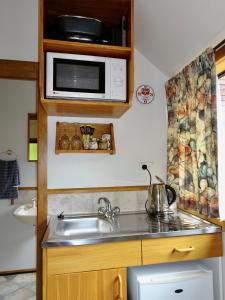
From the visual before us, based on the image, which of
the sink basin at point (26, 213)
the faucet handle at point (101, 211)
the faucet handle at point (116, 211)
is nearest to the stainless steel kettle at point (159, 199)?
the faucet handle at point (116, 211)

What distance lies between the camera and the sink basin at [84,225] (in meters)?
1.77

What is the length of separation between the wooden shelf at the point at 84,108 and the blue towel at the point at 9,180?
908mm

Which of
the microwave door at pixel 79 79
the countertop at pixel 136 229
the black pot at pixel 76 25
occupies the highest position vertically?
the black pot at pixel 76 25

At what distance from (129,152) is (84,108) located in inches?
23.2

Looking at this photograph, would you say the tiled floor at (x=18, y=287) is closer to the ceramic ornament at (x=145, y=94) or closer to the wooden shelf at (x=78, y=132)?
the wooden shelf at (x=78, y=132)

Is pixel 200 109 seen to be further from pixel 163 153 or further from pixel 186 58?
pixel 163 153

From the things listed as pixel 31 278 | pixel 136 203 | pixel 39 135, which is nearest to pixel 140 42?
pixel 39 135

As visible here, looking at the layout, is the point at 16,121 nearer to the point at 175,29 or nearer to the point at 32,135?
the point at 32,135

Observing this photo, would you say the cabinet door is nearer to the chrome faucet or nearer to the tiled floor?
the chrome faucet

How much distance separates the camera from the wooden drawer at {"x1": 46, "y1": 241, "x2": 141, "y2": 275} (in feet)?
4.28

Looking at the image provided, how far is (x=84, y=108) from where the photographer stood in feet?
5.53

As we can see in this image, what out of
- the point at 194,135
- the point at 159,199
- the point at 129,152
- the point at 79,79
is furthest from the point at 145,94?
the point at 159,199

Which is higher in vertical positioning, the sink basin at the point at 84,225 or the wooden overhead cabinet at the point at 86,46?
the wooden overhead cabinet at the point at 86,46

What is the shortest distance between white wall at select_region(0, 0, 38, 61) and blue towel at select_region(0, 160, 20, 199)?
1.10 metres
